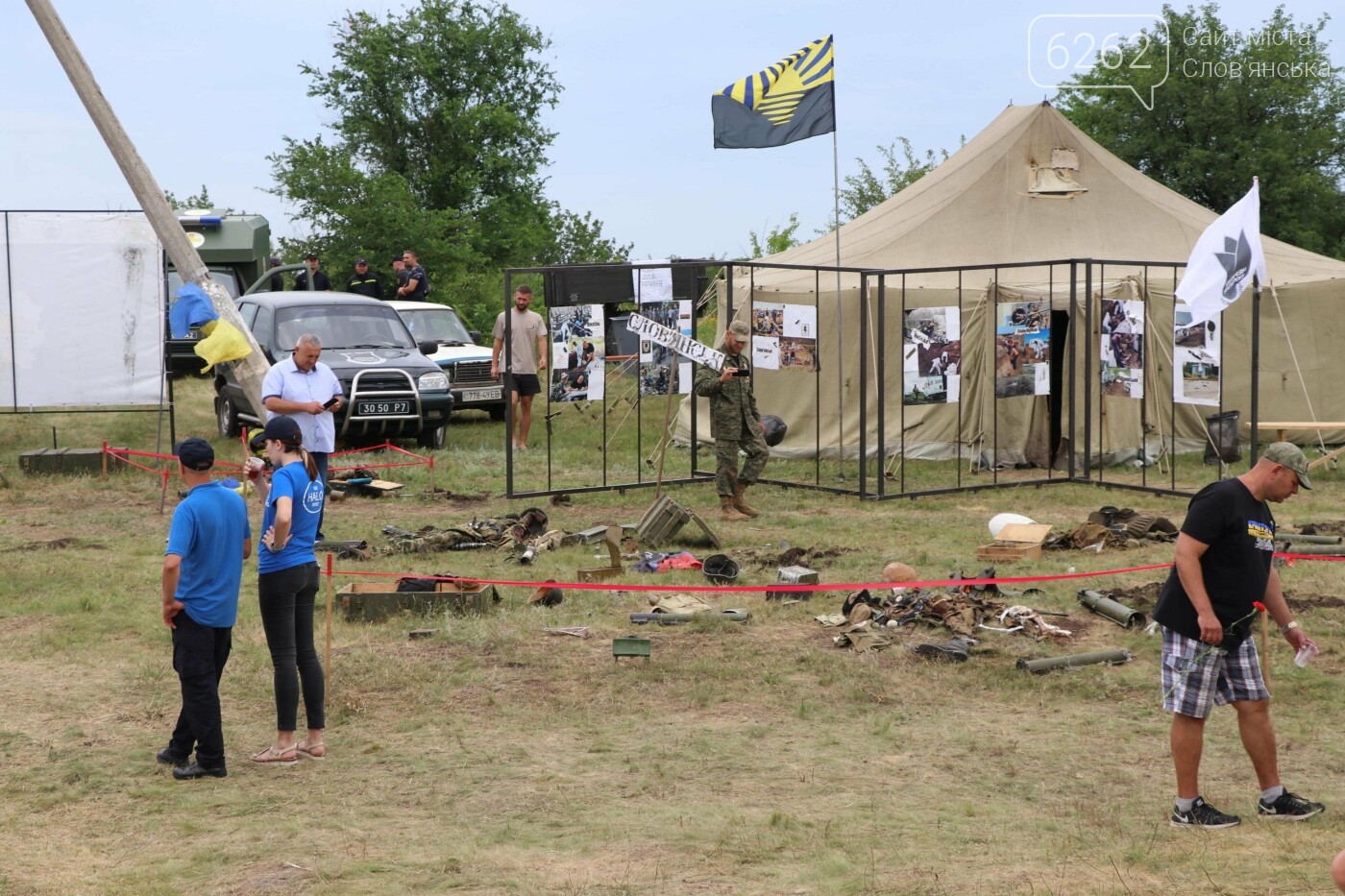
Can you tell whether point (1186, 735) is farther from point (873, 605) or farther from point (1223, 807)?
point (873, 605)

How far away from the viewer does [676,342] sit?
13195mm

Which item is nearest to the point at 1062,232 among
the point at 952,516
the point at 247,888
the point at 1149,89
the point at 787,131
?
the point at 787,131

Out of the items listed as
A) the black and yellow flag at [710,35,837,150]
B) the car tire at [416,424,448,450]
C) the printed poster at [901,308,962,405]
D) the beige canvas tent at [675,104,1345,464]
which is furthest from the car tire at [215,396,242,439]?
the printed poster at [901,308,962,405]

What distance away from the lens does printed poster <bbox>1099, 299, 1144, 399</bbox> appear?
14.8 meters

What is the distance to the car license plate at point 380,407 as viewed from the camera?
57.4ft

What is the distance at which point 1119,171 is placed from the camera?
65.2ft

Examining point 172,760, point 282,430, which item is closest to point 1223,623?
point 282,430

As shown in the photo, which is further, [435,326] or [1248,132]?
[1248,132]

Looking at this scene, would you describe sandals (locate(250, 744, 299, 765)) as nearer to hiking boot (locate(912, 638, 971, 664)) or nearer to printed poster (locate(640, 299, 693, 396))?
hiking boot (locate(912, 638, 971, 664))

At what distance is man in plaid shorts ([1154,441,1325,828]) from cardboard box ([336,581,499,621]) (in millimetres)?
5125

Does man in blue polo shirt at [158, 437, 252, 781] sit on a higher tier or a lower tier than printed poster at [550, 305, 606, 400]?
lower

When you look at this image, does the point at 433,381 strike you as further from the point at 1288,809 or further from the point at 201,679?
the point at 1288,809

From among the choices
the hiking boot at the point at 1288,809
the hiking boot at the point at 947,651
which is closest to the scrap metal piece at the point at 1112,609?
the hiking boot at the point at 947,651

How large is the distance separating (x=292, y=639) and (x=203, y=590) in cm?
51
